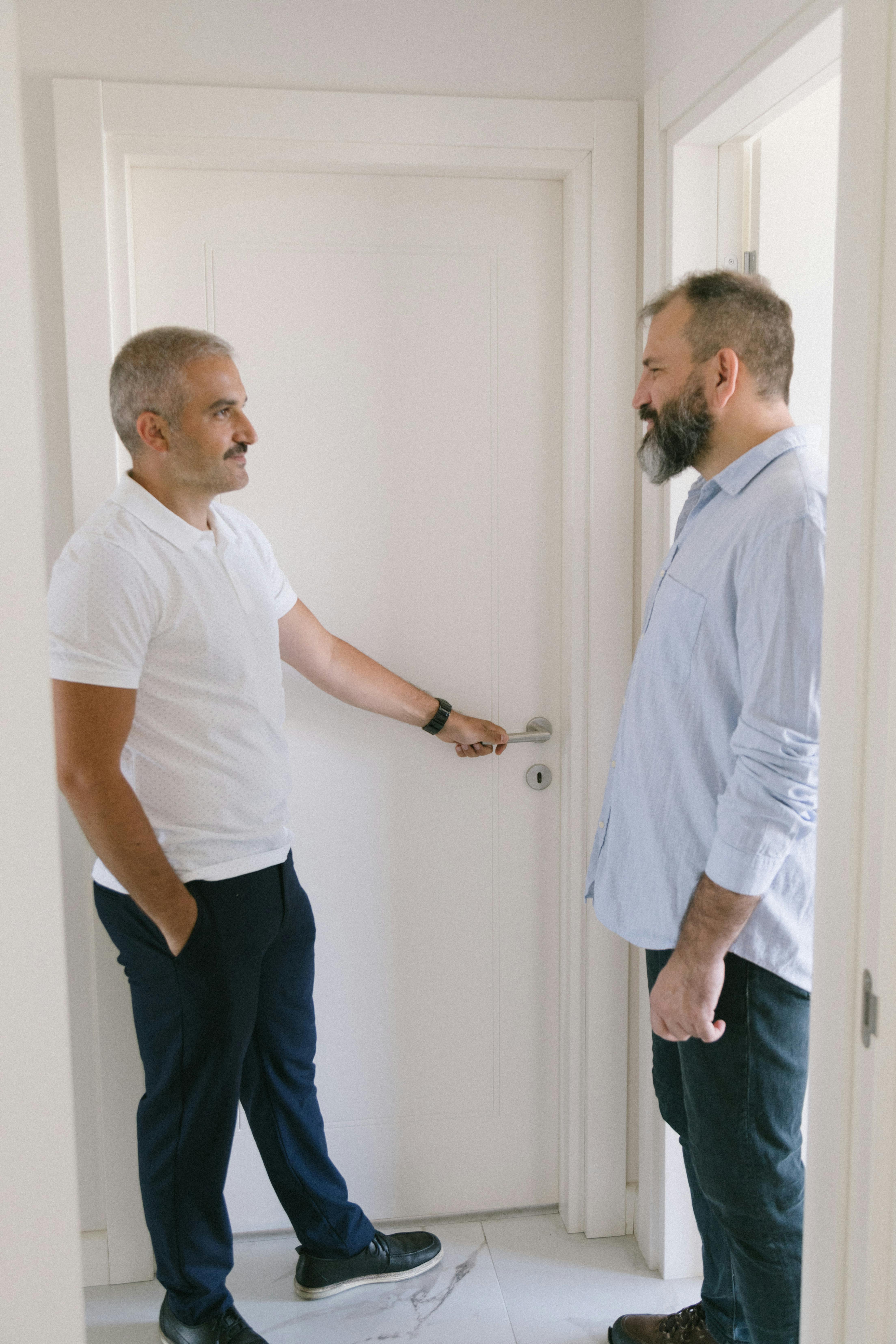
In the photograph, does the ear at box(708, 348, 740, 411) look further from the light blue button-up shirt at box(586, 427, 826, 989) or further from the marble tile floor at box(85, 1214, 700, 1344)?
the marble tile floor at box(85, 1214, 700, 1344)

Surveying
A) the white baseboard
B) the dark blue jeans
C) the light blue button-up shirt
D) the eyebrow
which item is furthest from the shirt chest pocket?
the white baseboard

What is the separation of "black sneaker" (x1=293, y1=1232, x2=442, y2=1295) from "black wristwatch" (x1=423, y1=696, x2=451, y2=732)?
955 millimetres

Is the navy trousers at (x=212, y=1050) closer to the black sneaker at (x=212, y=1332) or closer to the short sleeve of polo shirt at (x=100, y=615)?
the black sneaker at (x=212, y=1332)

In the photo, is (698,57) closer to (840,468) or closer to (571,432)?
(571,432)

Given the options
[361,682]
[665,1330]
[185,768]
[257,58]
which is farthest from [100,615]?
[665,1330]

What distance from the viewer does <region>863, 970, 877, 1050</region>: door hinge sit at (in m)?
0.91

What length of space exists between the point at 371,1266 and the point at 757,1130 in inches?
35.2

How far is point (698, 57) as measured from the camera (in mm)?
1485

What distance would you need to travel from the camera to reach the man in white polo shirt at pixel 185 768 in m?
1.39

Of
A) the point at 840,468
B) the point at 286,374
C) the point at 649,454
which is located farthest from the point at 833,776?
the point at 286,374

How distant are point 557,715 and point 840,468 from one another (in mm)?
1039

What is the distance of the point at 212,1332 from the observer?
1.60 meters

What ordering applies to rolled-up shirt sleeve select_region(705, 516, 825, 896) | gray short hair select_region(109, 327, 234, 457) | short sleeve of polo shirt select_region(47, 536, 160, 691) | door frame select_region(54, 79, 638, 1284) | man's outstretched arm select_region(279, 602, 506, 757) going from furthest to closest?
man's outstretched arm select_region(279, 602, 506, 757), door frame select_region(54, 79, 638, 1284), gray short hair select_region(109, 327, 234, 457), short sleeve of polo shirt select_region(47, 536, 160, 691), rolled-up shirt sleeve select_region(705, 516, 825, 896)

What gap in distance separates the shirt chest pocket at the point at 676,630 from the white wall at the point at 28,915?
843 mm
